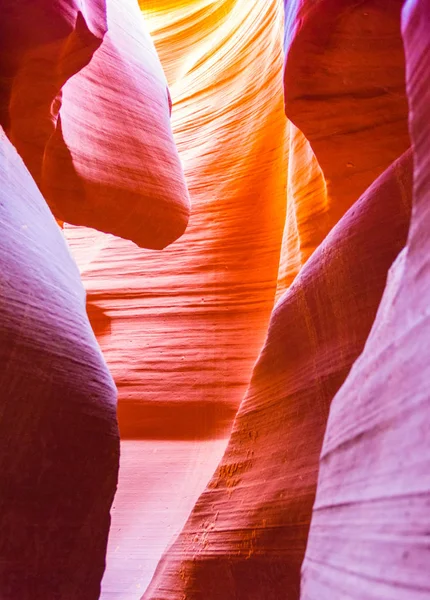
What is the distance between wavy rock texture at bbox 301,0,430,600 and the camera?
97cm

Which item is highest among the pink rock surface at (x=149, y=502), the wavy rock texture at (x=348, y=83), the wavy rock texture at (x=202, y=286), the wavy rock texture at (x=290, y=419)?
the wavy rock texture at (x=348, y=83)

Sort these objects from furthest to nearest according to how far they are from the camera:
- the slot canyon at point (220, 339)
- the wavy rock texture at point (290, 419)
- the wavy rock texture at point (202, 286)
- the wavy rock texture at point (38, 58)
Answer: the wavy rock texture at point (202, 286)
the wavy rock texture at point (38, 58)
the wavy rock texture at point (290, 419)
the slot canyon at point (220, 339)

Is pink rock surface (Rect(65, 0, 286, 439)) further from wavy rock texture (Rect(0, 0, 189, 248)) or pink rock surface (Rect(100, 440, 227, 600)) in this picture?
wavy rock texture (Rect(0, 0, 189, 248))

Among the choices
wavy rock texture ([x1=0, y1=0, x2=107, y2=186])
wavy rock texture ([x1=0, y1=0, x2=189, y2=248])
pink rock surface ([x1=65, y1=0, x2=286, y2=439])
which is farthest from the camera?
pink rock surface ([x1=65, y1=0, x2=286, y2=439])

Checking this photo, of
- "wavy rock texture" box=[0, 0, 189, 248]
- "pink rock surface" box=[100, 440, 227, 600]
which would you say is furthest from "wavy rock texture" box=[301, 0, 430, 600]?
"pink rock surface" box=[100, 440, 227, 600]

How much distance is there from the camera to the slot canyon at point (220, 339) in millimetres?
1224

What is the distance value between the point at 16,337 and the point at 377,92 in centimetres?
195

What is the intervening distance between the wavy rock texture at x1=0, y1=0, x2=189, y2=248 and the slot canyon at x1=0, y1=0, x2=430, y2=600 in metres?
0.01

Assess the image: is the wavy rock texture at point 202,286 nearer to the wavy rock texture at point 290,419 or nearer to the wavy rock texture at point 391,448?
the wavy rock texture at point 290,419

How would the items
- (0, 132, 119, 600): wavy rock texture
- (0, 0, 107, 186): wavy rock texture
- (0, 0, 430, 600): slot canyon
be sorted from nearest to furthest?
(0, 0, 430, 600): slot canyon < (0, 132, 119, 600): wavy rock texture < (0, 0, 107, 186): wavy rock texture

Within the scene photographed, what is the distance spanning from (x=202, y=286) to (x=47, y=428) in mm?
4080

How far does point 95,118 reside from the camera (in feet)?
13.3

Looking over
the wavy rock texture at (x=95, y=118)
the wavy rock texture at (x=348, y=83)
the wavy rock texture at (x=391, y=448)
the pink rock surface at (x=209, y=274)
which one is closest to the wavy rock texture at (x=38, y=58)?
the wavy rock texture at (x=95, y=118)

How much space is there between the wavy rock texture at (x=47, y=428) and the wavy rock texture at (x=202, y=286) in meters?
2.54
